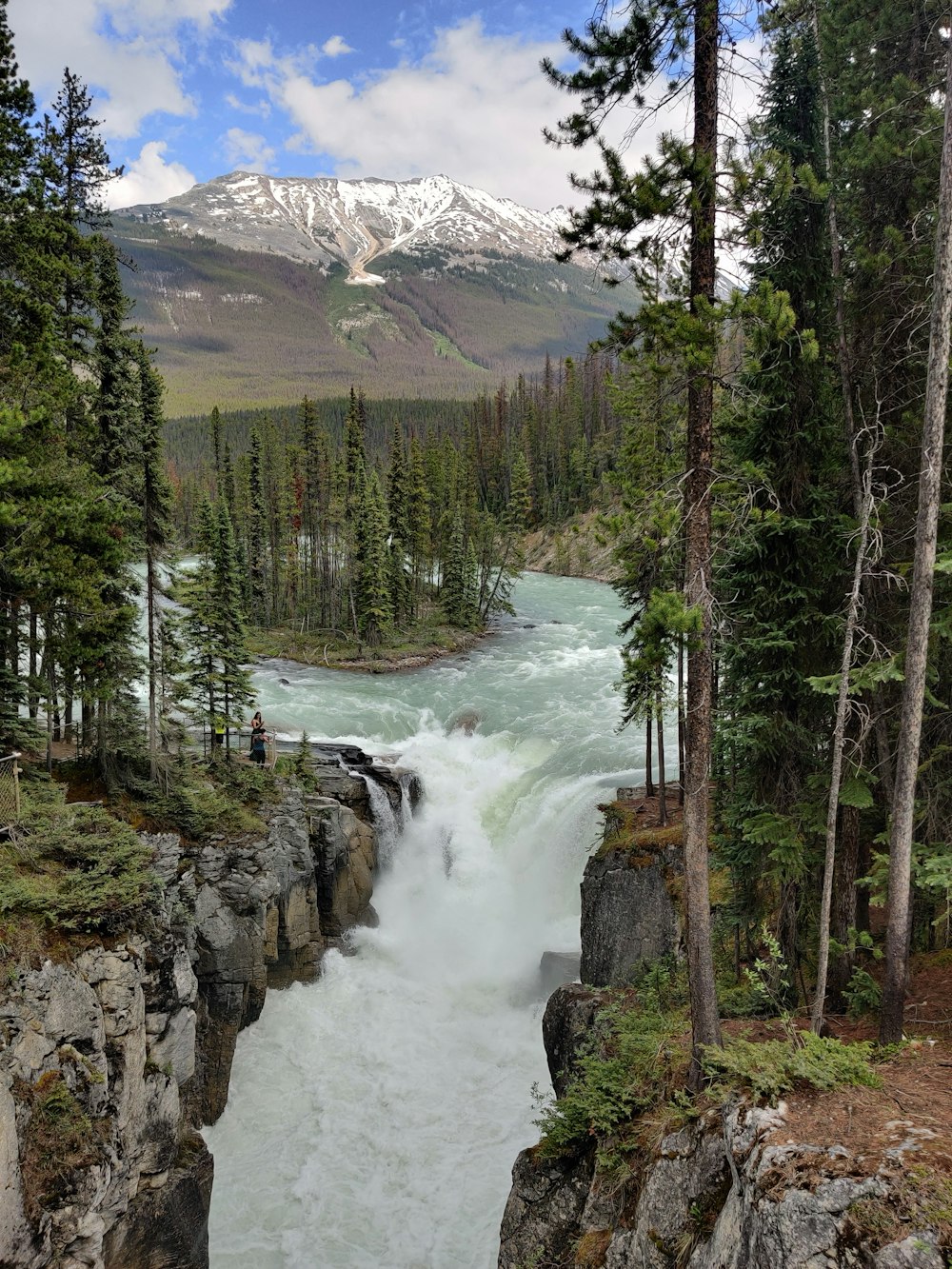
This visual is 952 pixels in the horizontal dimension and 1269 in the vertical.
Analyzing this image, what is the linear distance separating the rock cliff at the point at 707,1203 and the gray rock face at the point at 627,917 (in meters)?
2.43

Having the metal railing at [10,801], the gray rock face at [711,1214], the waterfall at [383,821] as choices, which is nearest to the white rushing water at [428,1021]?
the waterfall at [383,821]

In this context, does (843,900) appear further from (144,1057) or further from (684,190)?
(144,1057)

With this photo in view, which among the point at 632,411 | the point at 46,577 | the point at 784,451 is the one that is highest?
the point at 632,411

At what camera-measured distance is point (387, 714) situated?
35.6m

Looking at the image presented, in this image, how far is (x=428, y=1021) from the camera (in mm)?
20422

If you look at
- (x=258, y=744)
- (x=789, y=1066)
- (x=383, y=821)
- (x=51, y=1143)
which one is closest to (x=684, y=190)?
(x=789, y=1066)

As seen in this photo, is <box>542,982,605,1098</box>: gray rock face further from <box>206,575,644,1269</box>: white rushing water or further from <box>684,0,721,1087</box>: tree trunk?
<box>684,0,721,1087</box>: tree trunk

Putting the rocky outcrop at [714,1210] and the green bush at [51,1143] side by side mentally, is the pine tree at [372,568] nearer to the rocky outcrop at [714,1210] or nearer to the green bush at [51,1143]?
the green bush at [51,1143]

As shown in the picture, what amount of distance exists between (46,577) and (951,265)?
51.6 feet

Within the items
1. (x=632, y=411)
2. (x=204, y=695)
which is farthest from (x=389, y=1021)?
(x=632, y=411)

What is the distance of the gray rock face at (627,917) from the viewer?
16344mm

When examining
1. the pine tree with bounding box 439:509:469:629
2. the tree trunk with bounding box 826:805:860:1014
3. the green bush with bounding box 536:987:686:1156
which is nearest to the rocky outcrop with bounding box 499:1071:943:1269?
the green bush with bounding box 536:987:686:1156

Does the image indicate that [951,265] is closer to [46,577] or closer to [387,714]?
[46,577]

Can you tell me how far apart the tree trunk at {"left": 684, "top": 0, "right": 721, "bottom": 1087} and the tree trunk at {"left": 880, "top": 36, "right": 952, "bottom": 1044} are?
2.05m
